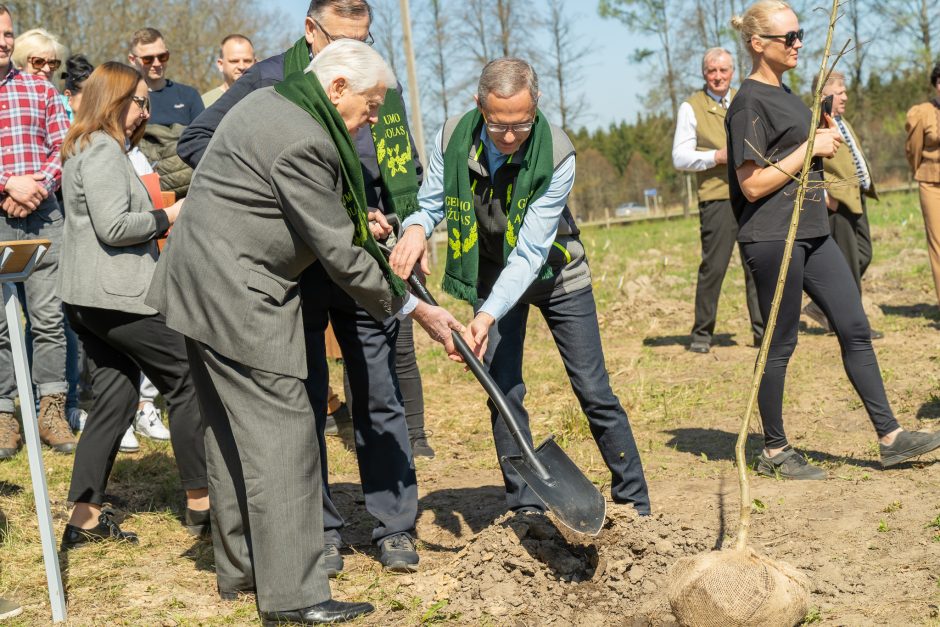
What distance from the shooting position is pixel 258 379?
3.25 meters

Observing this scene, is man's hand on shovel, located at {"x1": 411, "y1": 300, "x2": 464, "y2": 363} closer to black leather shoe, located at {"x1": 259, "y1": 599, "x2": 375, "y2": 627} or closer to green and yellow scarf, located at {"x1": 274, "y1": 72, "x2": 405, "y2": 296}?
green and yellow scarf, located at {"x1": 274, "y1": 72, "x2": 405, "y2": 296}

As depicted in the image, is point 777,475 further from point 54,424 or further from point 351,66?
point 54,424

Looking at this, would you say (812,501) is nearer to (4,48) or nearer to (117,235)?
(117,235)

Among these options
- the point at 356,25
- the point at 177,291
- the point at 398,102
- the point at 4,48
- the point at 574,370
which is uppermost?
the point at 4,48

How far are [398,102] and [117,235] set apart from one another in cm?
130

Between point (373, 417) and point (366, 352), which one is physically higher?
point (366, 352)

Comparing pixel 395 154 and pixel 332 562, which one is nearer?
pixel 332 562

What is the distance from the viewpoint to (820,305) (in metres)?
4.66

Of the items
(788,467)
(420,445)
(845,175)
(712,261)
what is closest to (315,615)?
(420,445)

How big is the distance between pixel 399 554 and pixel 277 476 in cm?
84

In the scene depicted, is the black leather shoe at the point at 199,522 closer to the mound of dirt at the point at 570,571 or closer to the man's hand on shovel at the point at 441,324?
the mound of dirt at the point at 570,571

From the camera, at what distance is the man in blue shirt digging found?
371 centimetres

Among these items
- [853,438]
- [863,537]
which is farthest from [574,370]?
[853,438]

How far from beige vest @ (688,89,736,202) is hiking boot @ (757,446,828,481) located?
10.7 feet
